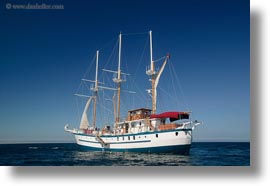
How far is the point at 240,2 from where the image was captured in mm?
7336

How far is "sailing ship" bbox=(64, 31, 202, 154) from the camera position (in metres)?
9.62

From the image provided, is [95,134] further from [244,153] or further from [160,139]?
[244,153]

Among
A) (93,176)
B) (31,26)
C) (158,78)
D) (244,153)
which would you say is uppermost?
(31,26)

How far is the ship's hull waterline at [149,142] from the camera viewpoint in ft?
32.2

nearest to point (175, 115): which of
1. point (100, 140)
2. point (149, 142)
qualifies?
point (149, 142)

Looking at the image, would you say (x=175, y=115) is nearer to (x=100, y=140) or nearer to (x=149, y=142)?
(x=149, y=142)

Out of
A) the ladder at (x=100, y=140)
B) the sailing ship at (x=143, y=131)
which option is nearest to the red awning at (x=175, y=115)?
the sailing ship at (x=143, y=131)

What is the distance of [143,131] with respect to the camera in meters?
11.8

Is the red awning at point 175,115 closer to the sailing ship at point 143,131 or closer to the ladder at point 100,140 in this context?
the sailing ship at point 143,131

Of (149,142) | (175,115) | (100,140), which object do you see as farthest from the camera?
(100,140)

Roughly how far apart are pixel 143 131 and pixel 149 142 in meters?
0.88

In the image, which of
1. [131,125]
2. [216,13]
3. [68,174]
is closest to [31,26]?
[68,174]

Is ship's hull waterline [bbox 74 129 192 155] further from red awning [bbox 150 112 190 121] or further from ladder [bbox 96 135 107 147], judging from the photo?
red awning [bbox 150 112 190 121]
